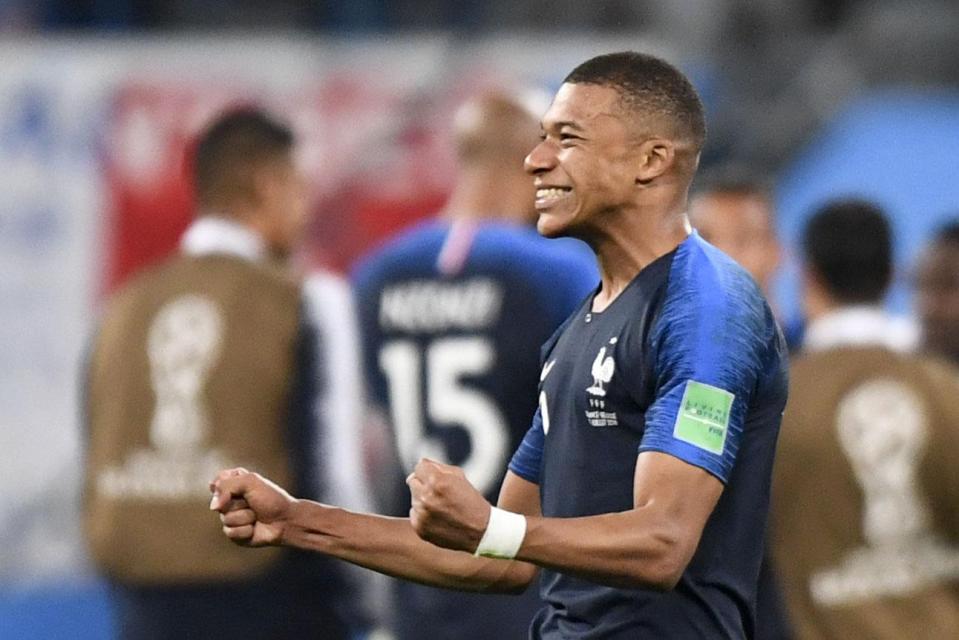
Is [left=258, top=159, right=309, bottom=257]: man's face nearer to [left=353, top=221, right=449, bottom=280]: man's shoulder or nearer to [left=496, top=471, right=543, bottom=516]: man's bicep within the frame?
[left=353, top=221, right=449, bottom=280]: man's shoulder

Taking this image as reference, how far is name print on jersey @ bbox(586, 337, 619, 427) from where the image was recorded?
3611mm

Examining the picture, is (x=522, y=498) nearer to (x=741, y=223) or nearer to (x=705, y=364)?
(x=705, y=364)

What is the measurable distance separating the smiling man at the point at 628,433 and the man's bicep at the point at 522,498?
0.02 m

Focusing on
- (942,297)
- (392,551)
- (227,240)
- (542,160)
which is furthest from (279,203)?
(942,297)

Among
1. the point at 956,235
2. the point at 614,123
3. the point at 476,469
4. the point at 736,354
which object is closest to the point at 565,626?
the point at 736,354

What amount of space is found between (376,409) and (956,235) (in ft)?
9.25

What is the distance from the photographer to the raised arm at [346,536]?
3.45m

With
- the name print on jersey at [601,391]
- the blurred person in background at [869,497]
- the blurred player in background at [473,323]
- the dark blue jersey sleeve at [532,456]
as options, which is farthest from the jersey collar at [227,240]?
the name print on jersey at [601,391]

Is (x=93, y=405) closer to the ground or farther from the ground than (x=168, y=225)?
closer to the ground

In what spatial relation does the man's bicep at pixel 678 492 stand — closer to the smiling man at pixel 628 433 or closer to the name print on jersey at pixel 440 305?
the smiling man at pixel 628 433

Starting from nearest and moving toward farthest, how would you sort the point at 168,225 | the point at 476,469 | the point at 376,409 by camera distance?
the point at 476,469, the point at 376,409, the point at 168,225

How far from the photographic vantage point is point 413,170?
421 inches

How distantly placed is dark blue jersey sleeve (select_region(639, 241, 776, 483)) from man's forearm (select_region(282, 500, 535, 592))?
0.52 metres

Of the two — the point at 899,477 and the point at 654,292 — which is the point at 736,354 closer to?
the point at 654,292
